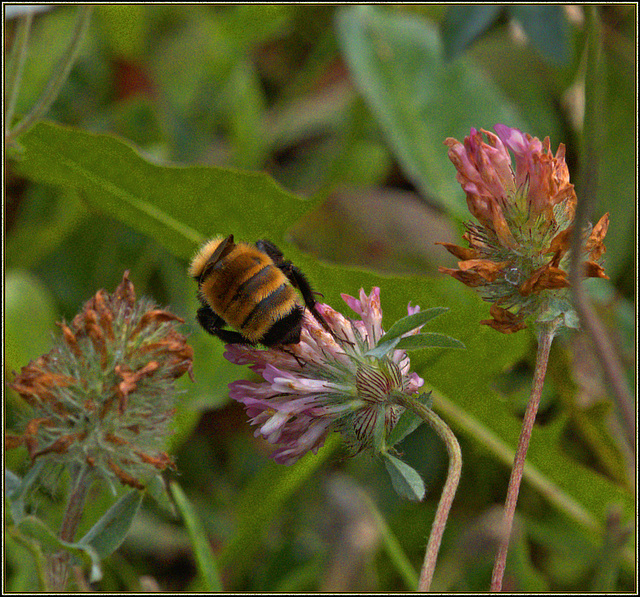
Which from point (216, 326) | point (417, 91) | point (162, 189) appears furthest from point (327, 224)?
point (216, 326)

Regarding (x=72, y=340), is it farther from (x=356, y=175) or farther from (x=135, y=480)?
(x=356, y=175)

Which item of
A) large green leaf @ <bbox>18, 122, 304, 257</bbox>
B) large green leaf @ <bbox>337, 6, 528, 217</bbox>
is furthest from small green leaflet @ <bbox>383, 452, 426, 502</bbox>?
large green leaf @ <bbox>337, 6, 528, 217</bbox>

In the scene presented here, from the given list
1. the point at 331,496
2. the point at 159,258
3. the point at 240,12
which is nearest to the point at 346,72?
the point at 240,12

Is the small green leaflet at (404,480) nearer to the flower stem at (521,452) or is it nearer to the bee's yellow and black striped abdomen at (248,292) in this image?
the flower stem at (521,452)

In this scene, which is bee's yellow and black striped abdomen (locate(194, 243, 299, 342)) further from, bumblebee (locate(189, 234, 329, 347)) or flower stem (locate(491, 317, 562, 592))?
flower stem (locate(491, 317, 562, 592))

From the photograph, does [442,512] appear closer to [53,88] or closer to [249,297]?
[249,297]
